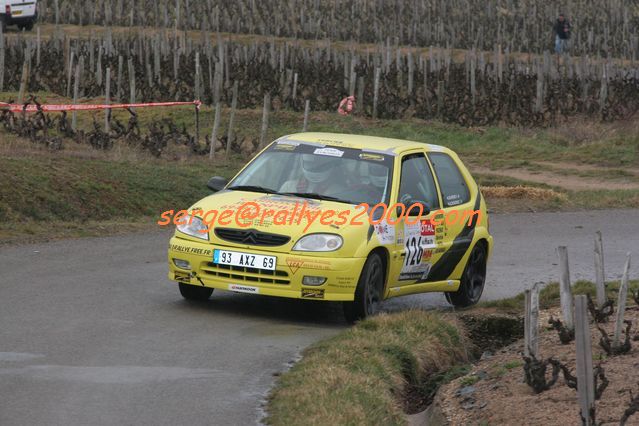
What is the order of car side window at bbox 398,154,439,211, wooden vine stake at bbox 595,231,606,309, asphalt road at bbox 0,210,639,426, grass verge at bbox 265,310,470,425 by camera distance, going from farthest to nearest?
car side window at bbox 398,154,439,211 → wooden vine stake at bbox 595,231,606,309 → asphalt road at bbox 0,210,639,426 → grass verge at bbox 265,310,470,425

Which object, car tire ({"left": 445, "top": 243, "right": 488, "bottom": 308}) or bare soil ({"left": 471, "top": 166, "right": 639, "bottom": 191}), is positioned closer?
car tire ({"left": 445, "top": 243, "right": 488, "bottom": 308})

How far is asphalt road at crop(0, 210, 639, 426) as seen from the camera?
8.55 meters

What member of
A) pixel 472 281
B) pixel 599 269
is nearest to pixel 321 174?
pixel 472 281

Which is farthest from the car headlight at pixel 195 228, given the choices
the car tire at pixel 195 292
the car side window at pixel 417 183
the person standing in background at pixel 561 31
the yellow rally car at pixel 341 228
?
the person standing in background at pixel 561 31

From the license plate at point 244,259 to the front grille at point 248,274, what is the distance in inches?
1.4

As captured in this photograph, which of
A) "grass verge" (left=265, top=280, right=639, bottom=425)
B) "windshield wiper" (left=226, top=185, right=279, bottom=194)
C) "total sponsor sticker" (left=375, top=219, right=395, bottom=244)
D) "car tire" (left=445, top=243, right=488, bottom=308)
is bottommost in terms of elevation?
"car tire" (left=445, top=243, right=488, bottom=308)

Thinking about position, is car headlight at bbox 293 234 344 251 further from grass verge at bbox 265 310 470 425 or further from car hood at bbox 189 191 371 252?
grass verge at bbox 265 310 470 425

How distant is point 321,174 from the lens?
12820mm

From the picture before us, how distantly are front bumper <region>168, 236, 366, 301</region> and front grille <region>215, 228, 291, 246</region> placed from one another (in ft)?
0.22

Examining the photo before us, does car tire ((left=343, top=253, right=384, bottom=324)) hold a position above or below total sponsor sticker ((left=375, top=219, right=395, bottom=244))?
below

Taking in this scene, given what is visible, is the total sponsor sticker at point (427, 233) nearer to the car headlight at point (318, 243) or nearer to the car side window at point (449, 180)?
the car side window at point (449, 180)

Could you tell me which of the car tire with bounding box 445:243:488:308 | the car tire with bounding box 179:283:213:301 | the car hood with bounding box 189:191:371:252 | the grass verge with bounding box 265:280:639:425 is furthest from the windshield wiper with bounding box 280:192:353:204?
the car tire with bounding box 445:243:488:308

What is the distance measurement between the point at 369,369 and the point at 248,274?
7.75 feet

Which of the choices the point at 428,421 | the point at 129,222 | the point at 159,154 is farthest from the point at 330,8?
the point at 428,421
